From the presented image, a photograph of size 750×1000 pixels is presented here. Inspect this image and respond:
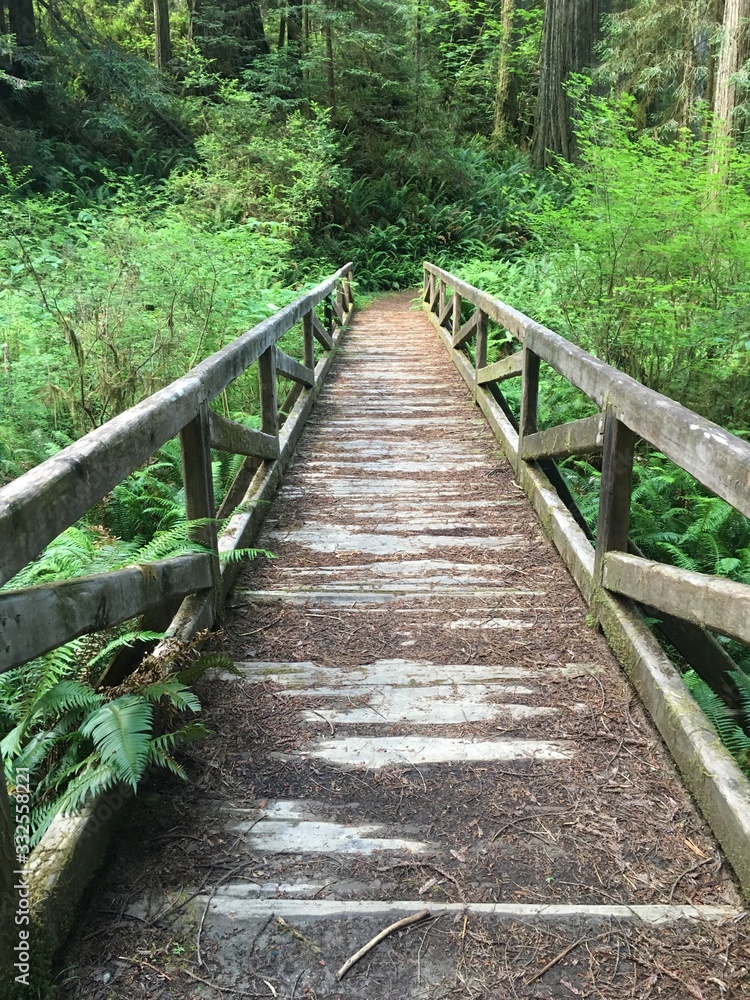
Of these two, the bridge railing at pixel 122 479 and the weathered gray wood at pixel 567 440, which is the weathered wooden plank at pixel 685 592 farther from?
the bridge railing at pixel 122 479

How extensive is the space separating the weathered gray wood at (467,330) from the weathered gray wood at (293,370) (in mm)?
1708

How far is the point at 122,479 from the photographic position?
2221 mm

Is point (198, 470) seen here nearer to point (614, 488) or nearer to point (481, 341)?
point (614, 488)

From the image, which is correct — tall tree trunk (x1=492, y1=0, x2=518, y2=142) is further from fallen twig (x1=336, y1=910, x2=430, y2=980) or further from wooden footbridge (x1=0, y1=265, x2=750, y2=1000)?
fallen twig (x1=336, y1=910, x2=430, y2=980)

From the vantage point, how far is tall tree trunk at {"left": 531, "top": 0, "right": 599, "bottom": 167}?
1652 cm

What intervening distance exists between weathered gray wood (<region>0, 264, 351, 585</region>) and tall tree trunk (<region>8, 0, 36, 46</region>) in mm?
17303

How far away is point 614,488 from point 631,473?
0.45 feet

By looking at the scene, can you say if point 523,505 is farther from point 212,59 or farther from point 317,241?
point 212,59

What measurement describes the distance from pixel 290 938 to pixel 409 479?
3.81 metres

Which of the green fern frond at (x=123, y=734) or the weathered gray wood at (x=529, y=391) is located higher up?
the weathered gray wood at (x=529, y=391)

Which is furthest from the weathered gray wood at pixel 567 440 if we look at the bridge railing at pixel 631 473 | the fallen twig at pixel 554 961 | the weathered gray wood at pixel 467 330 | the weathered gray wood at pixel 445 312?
the weathered gray wood at pixel 445 312

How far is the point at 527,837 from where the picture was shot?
81.6 inches

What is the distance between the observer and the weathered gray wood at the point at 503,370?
517 centimetres

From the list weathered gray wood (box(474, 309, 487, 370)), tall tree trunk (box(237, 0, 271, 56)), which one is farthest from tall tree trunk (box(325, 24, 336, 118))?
weathered gray wood (box(474, 309, 487, 370))
